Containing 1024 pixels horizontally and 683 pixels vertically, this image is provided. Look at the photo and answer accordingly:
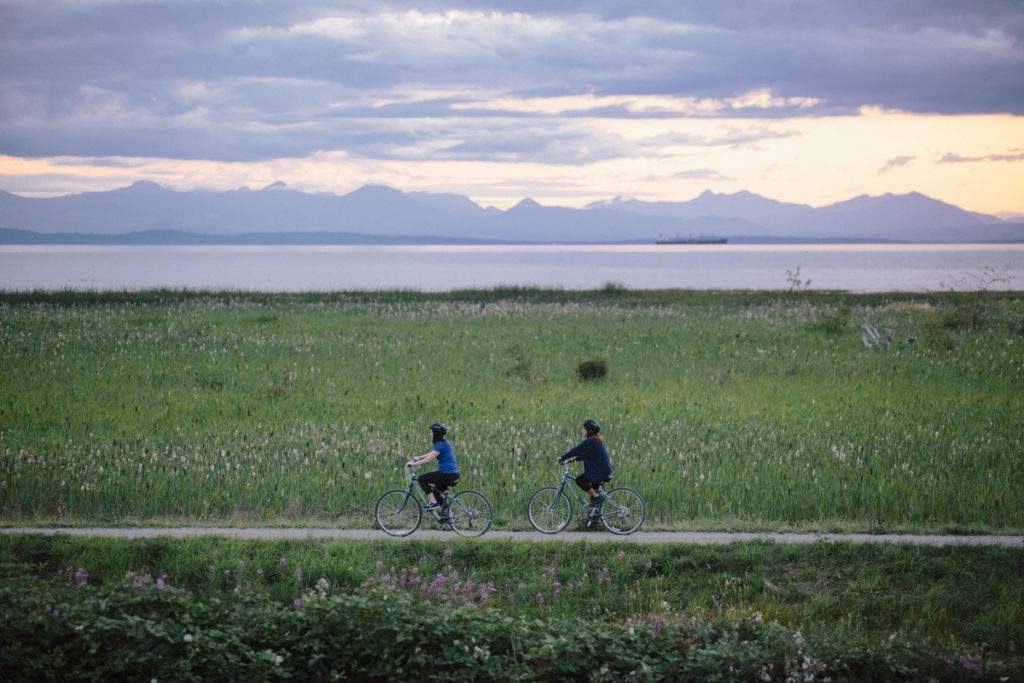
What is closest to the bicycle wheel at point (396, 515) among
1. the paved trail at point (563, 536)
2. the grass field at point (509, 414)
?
the paved trail at point (563, 536)

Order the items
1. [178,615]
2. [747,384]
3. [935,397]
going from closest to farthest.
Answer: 1. [178,615]
2. [935,397]
3. [747,384]

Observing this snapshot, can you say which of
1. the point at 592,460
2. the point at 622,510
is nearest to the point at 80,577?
the point at 592,460

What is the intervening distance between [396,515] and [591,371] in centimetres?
1784

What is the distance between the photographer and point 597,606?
1274cm

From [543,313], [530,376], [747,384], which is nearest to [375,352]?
[530,376]

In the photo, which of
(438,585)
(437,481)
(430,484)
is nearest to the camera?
(438,585)

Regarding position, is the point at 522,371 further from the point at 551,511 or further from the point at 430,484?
the point at 430,484

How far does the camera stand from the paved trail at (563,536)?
47.7ft

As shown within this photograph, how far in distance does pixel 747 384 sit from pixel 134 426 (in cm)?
1900

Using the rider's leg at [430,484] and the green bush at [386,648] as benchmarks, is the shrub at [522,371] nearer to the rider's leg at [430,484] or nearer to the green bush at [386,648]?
the rider's leg at [430,484]

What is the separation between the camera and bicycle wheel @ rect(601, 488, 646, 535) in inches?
595

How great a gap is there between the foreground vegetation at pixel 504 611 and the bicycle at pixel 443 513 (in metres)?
0.64

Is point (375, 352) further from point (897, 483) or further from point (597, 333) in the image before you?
point (897, 483)

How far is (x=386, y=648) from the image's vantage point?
10227 millimetres
